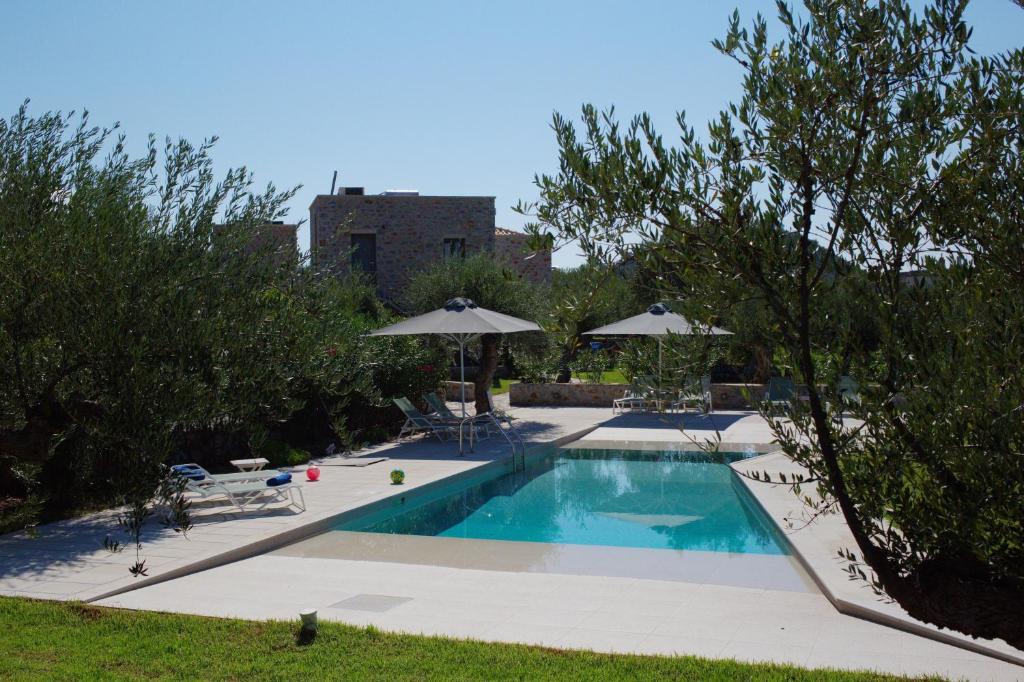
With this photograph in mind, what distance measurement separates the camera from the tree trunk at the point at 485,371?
18.0m

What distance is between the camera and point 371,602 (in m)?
6.97

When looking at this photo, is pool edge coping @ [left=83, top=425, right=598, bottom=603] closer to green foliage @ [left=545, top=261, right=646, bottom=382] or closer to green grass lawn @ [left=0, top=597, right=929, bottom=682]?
green grass lawn @ [left=0, top=597, right=929, bottom=682]

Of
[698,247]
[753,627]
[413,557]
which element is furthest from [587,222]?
[413,557]

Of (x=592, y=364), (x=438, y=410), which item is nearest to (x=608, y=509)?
(x=438, y=410)

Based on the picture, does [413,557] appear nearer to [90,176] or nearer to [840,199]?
[90,176]

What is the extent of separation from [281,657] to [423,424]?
34.9 ft

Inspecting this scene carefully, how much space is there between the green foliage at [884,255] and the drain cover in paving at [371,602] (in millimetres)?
4641

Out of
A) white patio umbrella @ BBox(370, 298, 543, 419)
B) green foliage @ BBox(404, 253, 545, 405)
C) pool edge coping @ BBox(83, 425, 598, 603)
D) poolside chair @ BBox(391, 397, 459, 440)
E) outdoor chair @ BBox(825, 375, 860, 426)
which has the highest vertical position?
green foliage @ BBox(404, 253, 545, 405)

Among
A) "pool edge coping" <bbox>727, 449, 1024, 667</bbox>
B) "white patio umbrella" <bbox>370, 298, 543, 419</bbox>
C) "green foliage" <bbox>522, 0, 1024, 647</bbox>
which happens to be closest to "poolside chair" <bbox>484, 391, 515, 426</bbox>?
"white patio umbrella" <bbox>370, 298, 543, 419</bbox>

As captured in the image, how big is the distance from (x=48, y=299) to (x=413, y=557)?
16.4 feet

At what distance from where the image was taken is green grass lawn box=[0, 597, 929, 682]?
201 inches

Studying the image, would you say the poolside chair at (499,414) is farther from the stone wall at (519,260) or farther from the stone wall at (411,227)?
the stone wall at (411,227)

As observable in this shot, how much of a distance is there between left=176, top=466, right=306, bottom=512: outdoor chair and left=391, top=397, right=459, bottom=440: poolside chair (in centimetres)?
499

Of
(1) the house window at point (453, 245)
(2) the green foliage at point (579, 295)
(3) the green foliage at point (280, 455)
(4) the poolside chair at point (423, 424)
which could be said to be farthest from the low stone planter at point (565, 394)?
(2) the green foliage at point (579, 295)
